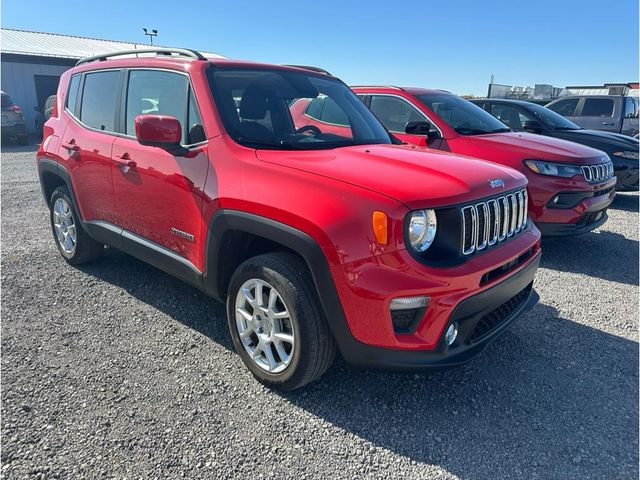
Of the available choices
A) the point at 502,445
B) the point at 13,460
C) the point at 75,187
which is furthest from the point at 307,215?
the point at 75,187

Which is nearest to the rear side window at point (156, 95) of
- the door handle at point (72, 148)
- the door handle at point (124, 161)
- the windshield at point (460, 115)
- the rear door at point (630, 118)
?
the door handle at point (124, 161)

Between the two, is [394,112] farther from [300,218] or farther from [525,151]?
[300,218]

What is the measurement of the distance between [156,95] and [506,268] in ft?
8.90

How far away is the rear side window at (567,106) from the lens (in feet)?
41.1

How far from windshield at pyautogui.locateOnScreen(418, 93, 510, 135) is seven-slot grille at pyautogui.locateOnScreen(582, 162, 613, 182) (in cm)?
125

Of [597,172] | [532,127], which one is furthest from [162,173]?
[532,127]

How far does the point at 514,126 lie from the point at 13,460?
820 centimetres

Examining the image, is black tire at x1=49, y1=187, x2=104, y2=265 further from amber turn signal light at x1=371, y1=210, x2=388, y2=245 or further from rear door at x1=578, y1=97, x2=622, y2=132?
rear door at x1=578, y1=97, x2=622, y2=132

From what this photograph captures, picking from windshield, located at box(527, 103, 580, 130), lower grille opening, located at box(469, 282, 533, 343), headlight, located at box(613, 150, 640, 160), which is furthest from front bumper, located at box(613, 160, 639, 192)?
lower grille opening, located at box(469, 282, 533, 343)

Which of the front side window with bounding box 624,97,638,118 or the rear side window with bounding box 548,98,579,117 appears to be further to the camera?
the rear side window with bounding box 548,98,579,117

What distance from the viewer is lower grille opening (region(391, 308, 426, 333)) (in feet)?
7.36

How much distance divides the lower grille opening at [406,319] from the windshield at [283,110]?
1.29 meters

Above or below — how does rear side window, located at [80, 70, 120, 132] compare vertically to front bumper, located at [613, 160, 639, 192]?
above

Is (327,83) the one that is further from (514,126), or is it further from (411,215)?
(514,126)
